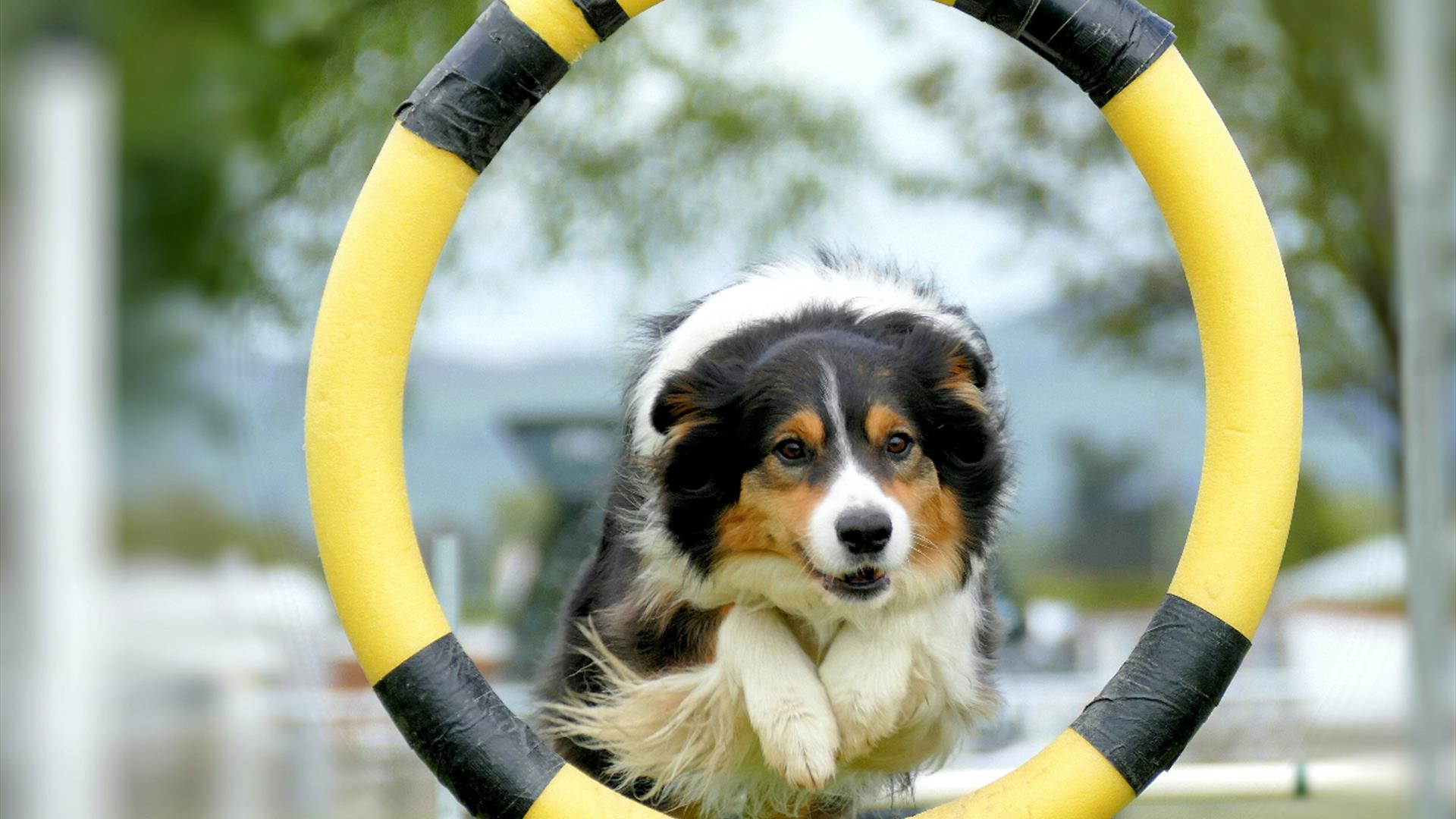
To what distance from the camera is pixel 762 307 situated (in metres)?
2.96

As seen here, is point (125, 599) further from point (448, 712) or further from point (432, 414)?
point (448, 712)

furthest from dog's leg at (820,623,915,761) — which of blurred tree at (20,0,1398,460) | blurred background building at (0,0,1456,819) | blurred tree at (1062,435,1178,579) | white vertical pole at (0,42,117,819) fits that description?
blurred tree at (1062,435,1178,579)

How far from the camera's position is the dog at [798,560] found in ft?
8.29

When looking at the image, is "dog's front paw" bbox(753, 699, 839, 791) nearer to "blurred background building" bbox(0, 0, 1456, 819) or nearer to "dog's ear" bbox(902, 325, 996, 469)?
"dog's ear" bbox(902, 325, 996, 469)

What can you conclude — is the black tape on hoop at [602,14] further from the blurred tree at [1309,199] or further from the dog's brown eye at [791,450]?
the blurred tree at [1309,199]

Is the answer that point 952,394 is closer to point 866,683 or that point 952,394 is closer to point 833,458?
point 833,458

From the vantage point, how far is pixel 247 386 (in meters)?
5.10

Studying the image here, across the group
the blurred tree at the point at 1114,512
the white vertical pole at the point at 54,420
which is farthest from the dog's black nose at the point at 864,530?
the blurred tree at the point at 1114,512

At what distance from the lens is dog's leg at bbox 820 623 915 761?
2553 mm

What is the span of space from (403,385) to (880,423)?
868mm

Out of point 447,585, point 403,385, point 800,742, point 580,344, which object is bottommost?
point 800,742

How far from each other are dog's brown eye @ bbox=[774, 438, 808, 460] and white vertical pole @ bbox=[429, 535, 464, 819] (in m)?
1.29

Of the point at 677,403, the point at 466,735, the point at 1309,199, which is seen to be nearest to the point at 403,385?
the point at 677,403

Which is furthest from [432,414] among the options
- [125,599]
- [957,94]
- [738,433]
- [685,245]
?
[738,433]
